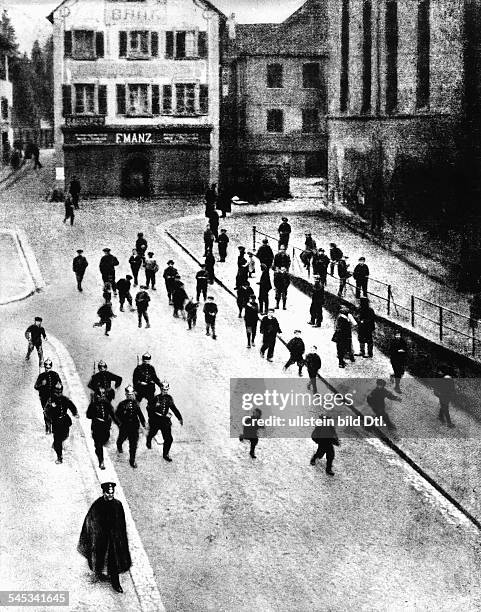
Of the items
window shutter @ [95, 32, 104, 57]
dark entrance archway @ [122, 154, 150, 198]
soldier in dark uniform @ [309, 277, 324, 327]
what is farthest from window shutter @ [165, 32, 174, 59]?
soldier in dark uniform @ [309, 277, 324, 327]

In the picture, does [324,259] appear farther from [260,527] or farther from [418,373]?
[260,527]

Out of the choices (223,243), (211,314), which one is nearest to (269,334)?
(211,314)

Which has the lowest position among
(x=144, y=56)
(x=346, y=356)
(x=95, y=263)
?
(x=346, y=356)

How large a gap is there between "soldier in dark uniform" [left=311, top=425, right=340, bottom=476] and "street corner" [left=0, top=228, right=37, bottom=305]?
6.37 metres

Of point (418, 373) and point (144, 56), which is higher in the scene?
point (144, 56)

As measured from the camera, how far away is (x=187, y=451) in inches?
467

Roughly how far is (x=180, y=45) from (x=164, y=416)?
23.6ft

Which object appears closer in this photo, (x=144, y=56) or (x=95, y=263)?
(x=144, y=56)

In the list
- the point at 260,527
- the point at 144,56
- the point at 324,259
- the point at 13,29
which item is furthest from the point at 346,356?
the point at 13,29

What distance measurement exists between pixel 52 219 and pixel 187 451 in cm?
798

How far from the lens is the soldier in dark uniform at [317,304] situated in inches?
609

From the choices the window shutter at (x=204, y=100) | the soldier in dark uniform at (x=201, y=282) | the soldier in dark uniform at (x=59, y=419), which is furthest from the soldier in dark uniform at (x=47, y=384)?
the window shutter at (x=204, y=100)

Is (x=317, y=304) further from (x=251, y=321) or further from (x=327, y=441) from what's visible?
(x=327, y=441)

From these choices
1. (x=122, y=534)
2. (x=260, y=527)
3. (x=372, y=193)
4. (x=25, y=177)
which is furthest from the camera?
(x=372, y=193)
